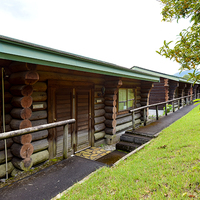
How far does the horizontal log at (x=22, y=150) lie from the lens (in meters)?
3.90

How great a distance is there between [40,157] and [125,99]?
5.66 meters

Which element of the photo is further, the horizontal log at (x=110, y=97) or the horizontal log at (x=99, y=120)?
the horizontal log at (x=110, y=97)

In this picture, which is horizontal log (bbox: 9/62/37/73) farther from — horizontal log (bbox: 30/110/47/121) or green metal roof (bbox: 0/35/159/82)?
horizontal log (bbox: 30/110/47/121)

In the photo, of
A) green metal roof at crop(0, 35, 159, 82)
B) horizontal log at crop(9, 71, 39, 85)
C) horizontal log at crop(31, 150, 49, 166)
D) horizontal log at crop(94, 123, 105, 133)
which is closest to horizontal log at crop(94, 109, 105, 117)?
horizontal log at crop(94, 123, 105, 133)

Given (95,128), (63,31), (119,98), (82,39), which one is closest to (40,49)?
(95,128)

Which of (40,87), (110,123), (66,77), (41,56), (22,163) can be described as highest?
(41,56)

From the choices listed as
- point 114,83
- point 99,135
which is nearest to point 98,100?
point 114,83

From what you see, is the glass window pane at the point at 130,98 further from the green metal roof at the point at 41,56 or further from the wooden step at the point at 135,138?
the green metal roof at the point at 41,56

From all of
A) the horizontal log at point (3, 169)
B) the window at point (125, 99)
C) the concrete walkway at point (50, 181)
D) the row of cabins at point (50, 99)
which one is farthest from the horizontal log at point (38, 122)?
the window at point (125, 99)

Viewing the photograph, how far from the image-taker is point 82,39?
87000 millimetres

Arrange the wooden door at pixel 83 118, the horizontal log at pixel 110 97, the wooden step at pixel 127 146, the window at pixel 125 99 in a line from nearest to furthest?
the wooden step at pixel 127 146
the wooden door at pixel 83 118
the horizontal log at pixel 110 97
the window at pixel 125 99

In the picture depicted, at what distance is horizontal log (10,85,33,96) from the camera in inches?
150

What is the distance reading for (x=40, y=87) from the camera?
181 inches

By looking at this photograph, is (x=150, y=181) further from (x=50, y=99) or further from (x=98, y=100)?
(x=98, y=100)
